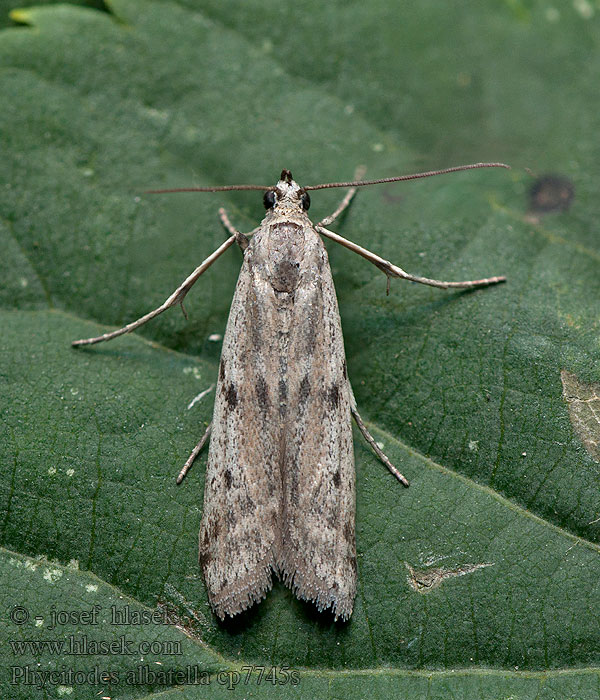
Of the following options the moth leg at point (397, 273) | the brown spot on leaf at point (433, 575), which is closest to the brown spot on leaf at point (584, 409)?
the moth leg at point (397, 273)

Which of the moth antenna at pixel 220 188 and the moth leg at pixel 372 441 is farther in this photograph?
the moth antenna at pixel 220 188

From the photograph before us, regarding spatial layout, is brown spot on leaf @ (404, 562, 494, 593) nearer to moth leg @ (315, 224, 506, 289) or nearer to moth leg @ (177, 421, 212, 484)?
moth leg @ (177, 421, 212, 484)

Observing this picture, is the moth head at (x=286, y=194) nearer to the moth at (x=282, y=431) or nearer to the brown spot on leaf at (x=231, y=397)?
the moth at (x=282, y=431)

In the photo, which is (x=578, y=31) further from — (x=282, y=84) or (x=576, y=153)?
(x=282, y=84)

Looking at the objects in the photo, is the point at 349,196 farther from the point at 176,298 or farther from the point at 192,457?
the point at 192,457

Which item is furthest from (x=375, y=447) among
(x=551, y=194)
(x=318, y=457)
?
(x=551, y=194)

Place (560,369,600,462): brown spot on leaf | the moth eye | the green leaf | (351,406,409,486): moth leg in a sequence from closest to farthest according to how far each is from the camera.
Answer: the green leaf, (560,369,600,462): brown spot on leaf, (351,406,409,486): moth leg, the moth eye

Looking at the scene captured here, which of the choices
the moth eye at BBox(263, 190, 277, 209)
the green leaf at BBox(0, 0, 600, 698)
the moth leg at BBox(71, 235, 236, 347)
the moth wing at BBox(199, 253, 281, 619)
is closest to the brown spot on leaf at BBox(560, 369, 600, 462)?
the green leaf at BBox(0, 0, 600, 698)
